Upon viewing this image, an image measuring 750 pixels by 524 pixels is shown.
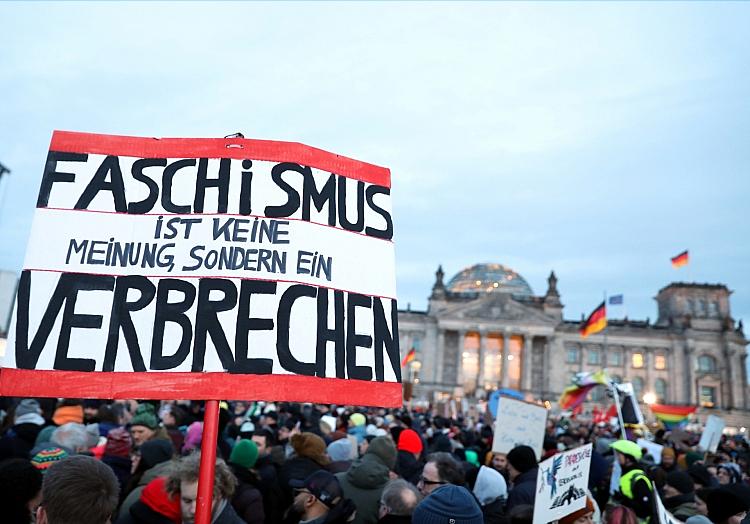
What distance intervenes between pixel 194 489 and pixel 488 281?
81.7m

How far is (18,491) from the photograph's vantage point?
Result: 2.95 m

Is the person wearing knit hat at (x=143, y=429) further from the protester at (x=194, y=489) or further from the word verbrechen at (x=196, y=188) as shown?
the word verbrechen at (x=196, y=188)

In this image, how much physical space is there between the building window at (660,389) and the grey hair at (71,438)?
2879 inches

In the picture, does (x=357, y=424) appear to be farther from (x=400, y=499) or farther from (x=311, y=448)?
(x=400, y=499)

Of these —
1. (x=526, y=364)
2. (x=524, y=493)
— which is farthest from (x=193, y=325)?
(x=526, y=364)

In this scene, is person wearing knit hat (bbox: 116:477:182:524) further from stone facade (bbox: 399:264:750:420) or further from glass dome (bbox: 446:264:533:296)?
glass dome (bbox: 446:264:533:296)

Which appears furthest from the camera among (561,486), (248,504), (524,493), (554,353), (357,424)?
(554,353)

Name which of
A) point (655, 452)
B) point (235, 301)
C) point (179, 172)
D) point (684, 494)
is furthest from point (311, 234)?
point (655, 452)

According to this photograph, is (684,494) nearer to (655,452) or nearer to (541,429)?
(541,429)

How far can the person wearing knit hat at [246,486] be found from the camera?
4250 mm

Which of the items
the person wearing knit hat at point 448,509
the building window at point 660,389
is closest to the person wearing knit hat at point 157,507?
the person wearing knit hat at point 448,509

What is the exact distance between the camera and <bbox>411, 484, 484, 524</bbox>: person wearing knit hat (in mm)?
2750

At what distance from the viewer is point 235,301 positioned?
2.70 m

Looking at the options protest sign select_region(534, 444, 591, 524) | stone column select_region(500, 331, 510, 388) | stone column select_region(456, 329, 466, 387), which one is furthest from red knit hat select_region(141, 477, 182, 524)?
stone column select_region(500, 331, 510, 388)
